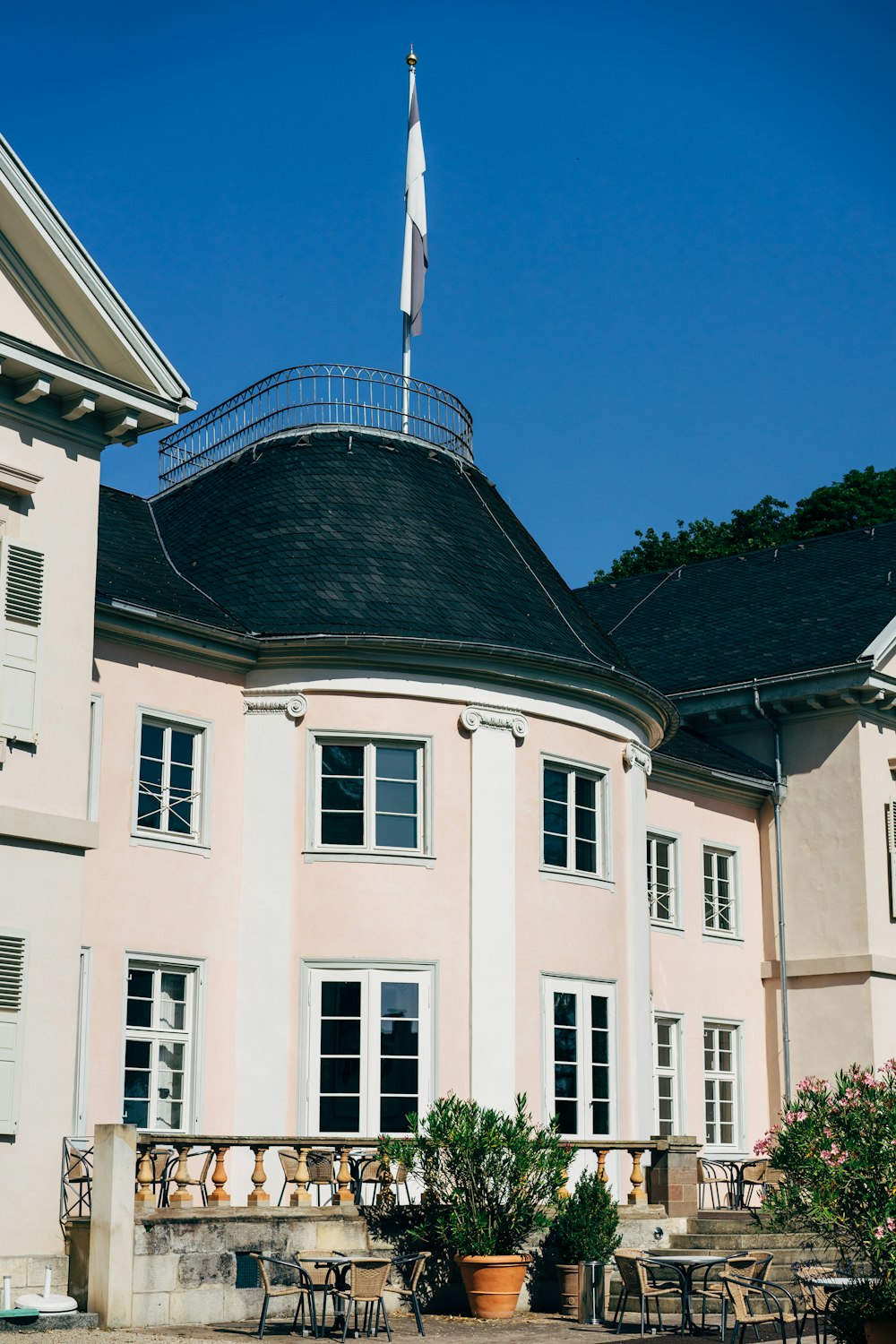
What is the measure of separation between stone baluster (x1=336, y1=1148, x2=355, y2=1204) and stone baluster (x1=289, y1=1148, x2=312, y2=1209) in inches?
12.5

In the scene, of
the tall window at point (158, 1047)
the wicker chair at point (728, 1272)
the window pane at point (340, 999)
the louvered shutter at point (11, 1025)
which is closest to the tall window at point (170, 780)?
the tall window at point (158, 1047)

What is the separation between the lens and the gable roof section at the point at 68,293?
1777 centimetres

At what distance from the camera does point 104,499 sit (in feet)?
83.0

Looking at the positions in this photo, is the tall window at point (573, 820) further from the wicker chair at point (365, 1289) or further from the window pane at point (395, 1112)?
the wicker chair at point (365, 1289)

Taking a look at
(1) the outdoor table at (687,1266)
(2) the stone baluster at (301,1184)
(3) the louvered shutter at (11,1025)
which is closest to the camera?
(3) the louvered shutter at (11,1025)

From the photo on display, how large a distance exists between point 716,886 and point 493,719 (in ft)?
28.1

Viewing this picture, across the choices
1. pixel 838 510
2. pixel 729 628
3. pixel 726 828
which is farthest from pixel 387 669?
pixel 838 510

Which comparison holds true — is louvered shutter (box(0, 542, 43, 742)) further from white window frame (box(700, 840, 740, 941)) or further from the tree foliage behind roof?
the tree foliage behind roof

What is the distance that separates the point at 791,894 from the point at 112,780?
13451 mm

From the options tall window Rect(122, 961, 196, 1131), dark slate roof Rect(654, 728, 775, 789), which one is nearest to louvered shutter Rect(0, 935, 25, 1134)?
tall window Rect(122, 961, 196, 1131)

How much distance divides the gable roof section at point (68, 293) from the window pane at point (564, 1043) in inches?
350

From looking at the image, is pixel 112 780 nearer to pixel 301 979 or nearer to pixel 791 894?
pixel 301 979

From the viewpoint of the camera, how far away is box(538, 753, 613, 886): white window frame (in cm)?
2247

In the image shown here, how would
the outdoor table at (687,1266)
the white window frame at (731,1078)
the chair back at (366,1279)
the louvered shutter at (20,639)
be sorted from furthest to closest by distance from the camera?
1. the white window frame at (731,1078)
2. the louvered shutter at (20,639)
3. the outdoor table at (687,1266)
4. the chair back at (366,1279)
